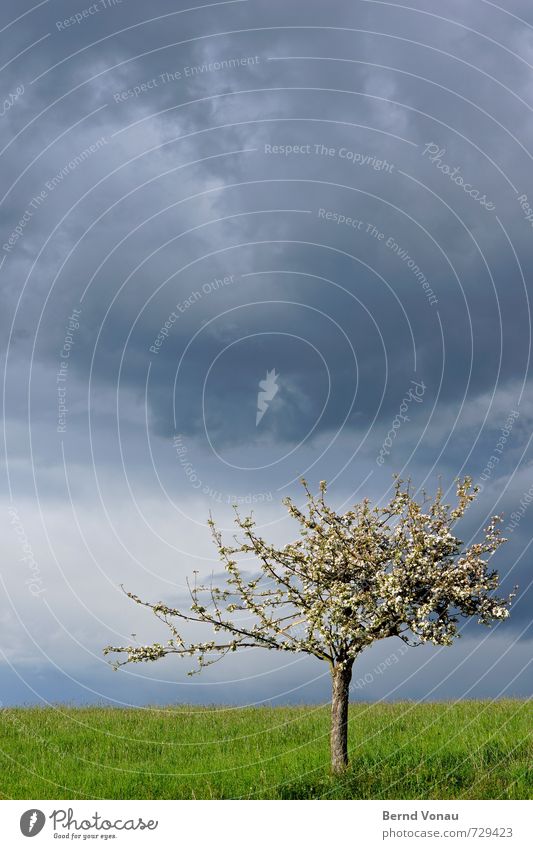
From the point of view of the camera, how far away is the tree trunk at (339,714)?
19047 millimetres

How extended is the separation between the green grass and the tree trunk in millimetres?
386

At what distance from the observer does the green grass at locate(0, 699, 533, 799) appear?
64.4 ft

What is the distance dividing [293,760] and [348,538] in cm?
685

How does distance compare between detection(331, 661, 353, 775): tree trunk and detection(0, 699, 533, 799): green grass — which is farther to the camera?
detection(0, 699, 533, 799): green grass

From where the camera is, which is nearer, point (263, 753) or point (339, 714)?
point (339, 714)

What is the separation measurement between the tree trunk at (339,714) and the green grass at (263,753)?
1.27ft

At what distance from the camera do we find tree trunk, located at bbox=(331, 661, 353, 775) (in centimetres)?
1905

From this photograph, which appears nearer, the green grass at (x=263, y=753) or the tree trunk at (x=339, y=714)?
the tree trunk at (x=339, y=714)

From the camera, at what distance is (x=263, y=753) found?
78.4 ft

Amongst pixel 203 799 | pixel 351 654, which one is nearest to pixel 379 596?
pixel 351 654

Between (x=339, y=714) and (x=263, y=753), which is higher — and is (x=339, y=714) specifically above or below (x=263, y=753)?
above

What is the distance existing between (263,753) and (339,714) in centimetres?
572
